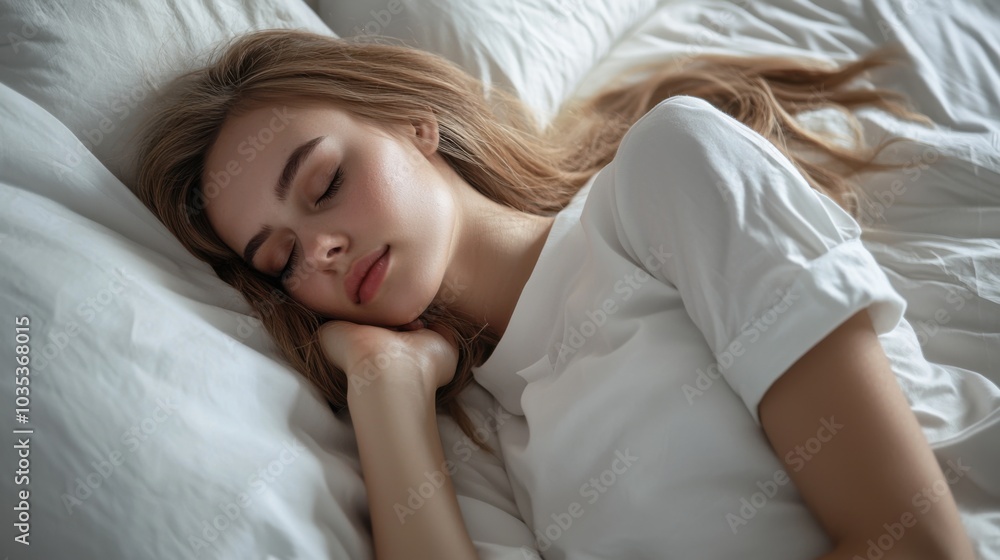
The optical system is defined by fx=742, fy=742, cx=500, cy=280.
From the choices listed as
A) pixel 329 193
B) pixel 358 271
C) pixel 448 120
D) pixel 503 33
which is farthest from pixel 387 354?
pixel 503 33

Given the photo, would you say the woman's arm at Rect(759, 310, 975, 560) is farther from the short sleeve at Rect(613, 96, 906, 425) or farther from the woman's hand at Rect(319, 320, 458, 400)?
the woman's hand at Rect(319, 320, 458, 400)

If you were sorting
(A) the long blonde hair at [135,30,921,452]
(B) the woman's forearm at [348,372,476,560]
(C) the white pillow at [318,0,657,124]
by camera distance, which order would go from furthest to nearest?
1. (C) the white pillow at [318,0,657,124]
2. (A) the long blonde hair at [135,30,921,452]
3. (B) the woman's forearm at [348,372,476,560]

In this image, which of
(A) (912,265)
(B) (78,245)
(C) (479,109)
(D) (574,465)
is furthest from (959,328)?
(B) (78,245)

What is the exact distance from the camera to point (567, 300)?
113 cm

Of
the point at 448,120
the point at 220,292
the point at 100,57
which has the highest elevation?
the point at 100,57

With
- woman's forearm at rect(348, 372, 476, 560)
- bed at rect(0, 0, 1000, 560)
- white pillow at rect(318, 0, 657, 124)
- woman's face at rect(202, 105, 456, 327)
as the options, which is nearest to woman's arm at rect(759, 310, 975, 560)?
bed at rect(0, 0, 1000, 560)

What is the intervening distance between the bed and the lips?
5.6 inches

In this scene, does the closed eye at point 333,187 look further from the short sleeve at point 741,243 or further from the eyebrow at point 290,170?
the short sleeve at point 741,243

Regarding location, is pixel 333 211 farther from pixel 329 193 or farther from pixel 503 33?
pixel 503 33

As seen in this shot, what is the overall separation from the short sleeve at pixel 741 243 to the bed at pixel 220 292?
300mm

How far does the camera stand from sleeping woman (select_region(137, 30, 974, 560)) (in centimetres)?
84

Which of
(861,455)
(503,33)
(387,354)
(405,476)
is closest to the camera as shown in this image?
(861,455)

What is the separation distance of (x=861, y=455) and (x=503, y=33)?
Result: 3.74 feet

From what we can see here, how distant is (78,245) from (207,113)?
1.26 ft
